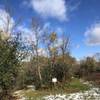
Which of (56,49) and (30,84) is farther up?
(56,49)

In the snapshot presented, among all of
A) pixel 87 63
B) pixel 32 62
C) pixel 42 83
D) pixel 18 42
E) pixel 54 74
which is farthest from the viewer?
pixel 87 63

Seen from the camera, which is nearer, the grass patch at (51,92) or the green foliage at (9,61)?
the green foliage at (9,61)

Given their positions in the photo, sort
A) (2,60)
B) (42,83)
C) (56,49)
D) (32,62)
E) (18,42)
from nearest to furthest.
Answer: (2,60) < (18,42) < (42,83) < (32,62) < (56,49)

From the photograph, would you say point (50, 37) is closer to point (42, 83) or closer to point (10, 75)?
point (42, 83)

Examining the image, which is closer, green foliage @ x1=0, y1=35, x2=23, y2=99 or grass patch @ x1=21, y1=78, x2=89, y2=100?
green foliage @ x1=0, y1=35, x2=23, y2=99

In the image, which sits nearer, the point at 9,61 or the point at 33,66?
the point at 9,61

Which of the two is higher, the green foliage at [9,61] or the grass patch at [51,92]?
the green foliage at [9,61]

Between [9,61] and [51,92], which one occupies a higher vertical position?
[9,61]

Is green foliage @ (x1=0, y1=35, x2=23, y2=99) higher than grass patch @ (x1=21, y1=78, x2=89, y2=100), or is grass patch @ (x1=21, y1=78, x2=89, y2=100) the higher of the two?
green foliage @ (x1=0, y1=35, x2=23, y2=99)

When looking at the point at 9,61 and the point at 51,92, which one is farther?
the point at 51,92

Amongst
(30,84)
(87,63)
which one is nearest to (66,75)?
(30,84)

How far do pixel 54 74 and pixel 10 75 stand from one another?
24637 millimetres

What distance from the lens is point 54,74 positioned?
123 ft

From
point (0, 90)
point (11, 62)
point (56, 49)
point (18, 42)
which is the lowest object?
point (0, 90)
